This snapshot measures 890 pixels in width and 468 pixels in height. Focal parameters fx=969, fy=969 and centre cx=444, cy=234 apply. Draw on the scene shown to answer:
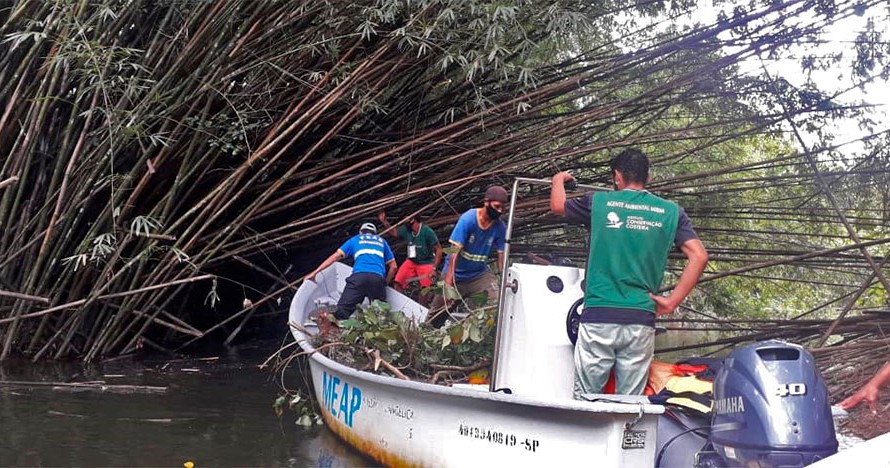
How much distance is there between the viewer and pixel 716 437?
11.4 feet

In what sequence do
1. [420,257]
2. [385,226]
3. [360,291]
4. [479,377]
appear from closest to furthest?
[479,377], [360,291], [420,257], [385,226]

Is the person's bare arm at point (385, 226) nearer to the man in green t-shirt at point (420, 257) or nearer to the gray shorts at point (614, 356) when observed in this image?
the man in green t-shirt at point (420, 257)

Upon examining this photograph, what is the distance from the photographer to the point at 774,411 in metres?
3.23

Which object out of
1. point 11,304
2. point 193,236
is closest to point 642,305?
point 193,236

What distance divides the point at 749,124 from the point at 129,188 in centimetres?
517

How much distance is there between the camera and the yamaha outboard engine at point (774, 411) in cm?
317

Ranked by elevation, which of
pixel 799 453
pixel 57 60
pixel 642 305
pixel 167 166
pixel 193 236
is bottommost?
pixel 799 453

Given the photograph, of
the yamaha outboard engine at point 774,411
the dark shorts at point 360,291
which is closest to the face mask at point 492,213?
the dark shorts at point 360,291

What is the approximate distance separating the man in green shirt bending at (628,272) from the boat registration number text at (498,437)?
1.17ft

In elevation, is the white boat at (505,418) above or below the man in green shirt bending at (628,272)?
below

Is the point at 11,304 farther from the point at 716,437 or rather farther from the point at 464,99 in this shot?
the point at 716,437

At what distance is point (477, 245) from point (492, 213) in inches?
17.4

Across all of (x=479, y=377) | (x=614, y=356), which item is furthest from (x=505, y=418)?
(x=479, y=377)

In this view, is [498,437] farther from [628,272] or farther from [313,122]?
[313,122]
